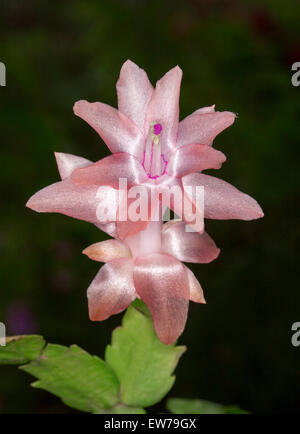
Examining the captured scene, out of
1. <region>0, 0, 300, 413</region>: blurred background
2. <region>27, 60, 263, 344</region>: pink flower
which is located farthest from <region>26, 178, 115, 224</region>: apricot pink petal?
<region>0, 0, 300, 413</region>: blurred background

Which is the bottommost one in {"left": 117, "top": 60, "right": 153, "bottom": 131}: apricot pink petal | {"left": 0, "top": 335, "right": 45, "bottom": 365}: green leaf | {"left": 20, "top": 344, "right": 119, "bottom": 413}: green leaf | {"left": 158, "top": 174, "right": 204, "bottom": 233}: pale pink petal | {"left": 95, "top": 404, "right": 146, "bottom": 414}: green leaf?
{"left": 95, "top": 404, "right": 146, "bottom": 414}: green leaf

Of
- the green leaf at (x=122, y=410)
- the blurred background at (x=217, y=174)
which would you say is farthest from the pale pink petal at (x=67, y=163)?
the blurred background at (x=217, y=174)

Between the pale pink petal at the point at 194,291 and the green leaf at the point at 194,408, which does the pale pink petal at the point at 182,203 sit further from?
the green leaf at the point at 194,408

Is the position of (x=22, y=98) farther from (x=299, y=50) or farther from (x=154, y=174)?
(x=154, y=174)

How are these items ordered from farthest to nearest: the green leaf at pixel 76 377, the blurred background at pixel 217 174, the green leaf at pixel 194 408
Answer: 1. the blurred background at pixel 217 174
2. the green leaf at pixel 194 408
3. the green leaf at pixel 76 377

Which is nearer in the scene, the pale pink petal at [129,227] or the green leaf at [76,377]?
the pale pink petal at [129,227]

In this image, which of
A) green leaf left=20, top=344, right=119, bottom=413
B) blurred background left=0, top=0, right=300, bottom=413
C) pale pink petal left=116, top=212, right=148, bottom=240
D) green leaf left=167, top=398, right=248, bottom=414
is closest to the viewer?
pale pink petal left=116, top=212, right=148, bottom=240

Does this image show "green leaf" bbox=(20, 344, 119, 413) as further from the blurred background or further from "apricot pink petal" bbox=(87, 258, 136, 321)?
the blurred background

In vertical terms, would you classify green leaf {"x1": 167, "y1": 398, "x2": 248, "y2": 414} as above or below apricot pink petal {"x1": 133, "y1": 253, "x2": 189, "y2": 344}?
below
